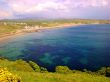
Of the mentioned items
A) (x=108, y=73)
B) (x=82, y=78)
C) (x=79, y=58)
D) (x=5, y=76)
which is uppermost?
(x=5, y=76)

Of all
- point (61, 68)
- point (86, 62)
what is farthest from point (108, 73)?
point (86, 62)

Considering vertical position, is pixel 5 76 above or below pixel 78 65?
above

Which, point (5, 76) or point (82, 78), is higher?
point (5, 76)

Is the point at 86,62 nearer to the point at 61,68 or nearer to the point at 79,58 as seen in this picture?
the point at 79,58

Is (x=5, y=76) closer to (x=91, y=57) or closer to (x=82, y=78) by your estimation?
(x=82, y=78)

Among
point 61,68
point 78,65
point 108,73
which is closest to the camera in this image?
point 108,73

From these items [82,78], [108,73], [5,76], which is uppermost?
[5,76]

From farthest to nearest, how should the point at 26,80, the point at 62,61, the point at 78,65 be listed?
the point at 62,61
the point at 78,65
the point at 26,80

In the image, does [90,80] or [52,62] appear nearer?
[90,80]

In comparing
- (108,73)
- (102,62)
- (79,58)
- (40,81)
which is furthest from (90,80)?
(79,58)
